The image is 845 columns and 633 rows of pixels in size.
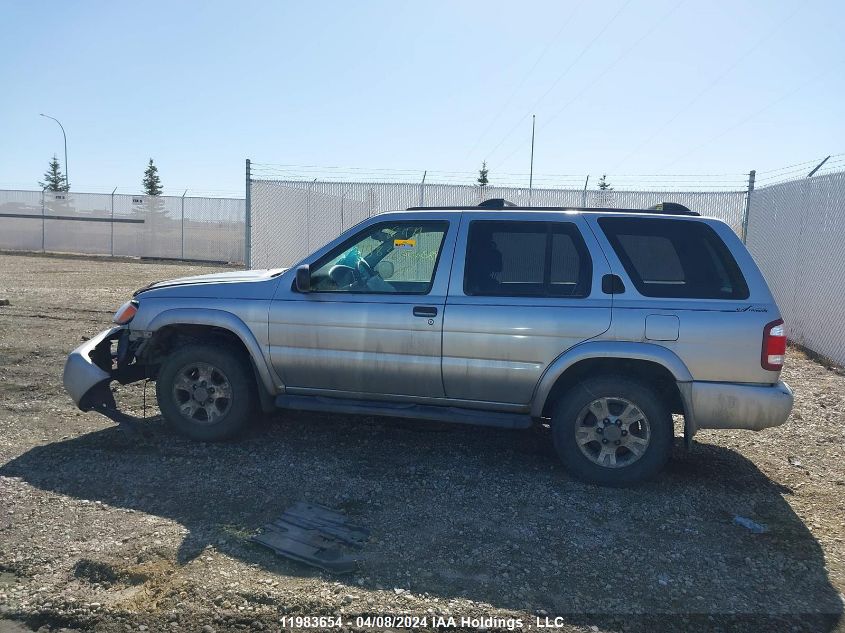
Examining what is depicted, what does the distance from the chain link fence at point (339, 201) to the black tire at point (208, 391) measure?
1042 centimetres

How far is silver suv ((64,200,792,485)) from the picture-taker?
4.59 meters

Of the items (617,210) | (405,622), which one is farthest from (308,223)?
(405,622)

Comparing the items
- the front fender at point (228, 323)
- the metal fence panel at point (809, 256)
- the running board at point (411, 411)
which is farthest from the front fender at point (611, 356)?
the metal fence panel at point (809, 256)

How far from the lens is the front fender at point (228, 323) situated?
5254 millimetres

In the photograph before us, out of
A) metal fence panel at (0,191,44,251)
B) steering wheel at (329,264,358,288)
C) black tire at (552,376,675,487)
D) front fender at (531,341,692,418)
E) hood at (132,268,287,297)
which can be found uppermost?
metal fence panel at (0,191,44,251)

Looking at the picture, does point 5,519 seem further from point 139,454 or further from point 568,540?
point 568,540

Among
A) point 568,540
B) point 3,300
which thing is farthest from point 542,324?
point 3,300

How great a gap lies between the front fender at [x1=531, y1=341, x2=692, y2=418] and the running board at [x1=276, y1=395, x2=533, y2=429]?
305 mm

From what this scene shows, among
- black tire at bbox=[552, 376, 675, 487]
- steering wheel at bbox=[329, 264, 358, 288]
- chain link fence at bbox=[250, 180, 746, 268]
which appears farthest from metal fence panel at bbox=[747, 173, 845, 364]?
steering wheel at bbox=[329, 264, 358, 288]

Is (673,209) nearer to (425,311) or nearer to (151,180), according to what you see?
(425,311)

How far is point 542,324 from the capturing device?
4.75m

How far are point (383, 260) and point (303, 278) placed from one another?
627 millimetres

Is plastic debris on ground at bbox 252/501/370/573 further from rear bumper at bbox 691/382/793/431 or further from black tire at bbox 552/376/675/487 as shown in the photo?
rear bumper at bbox 691/382/793/431

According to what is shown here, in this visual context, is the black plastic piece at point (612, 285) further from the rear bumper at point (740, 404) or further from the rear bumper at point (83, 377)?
the rear bumper at point (83, 377)
